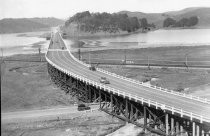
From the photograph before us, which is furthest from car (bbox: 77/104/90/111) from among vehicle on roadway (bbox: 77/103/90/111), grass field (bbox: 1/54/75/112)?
grass field (bbox: 1/54/75/112)

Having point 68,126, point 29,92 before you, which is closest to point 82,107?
point 68,126

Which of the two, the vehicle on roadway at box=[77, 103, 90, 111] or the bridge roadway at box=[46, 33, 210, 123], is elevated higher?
the bridge roadway at box=[46, 33, 210, 123]

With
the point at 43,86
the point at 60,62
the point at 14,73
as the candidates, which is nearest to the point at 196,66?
the point at 60,62

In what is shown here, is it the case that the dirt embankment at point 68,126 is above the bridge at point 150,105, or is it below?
below

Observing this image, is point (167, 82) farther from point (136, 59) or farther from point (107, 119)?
point (136, 59)

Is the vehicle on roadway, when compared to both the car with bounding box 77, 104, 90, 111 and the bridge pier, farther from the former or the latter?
the bridge pier

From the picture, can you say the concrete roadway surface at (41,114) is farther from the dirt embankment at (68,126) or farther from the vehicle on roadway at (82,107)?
the dirt embankment at (68,126)

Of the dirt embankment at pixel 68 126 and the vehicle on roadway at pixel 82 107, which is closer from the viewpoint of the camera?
the dirt embankment at pixel 68 126

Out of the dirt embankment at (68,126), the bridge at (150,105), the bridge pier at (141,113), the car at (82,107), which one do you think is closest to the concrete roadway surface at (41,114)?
the car at (82,107)
